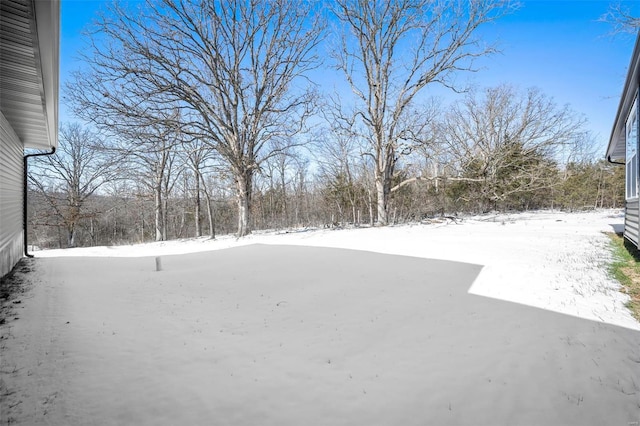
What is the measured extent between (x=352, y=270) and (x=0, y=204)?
7.12 meters

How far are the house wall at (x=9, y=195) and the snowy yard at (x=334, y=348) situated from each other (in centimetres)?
155

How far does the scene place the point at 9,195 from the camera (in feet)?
23.1

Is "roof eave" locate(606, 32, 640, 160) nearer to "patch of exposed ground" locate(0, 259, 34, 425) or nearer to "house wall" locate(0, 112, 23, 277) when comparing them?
"patch of exposed ground" locate(0, 259, 34, 425)

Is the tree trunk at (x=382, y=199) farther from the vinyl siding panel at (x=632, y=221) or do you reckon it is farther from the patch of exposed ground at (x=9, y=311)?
the patch of exposed ground at (x=9, y=311)

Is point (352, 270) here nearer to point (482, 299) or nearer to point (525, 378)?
point (482, 299)

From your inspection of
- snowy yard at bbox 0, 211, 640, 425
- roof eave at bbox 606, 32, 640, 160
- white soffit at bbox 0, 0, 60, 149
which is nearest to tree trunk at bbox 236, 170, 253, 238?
white soffit at bbox 0, 0, 60, 149

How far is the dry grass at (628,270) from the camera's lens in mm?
4082

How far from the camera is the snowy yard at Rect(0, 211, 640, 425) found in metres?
2.35

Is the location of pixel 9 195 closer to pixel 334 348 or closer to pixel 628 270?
pixel 334 348

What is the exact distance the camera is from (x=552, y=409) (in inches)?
91.8

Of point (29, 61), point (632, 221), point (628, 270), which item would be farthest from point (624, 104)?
point (29, 61)

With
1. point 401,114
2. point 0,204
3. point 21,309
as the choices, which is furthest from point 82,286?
point 401,114

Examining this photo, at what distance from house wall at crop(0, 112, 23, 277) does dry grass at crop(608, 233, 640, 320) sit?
10875mm

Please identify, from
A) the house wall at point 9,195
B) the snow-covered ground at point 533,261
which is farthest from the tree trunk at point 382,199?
the house wall at point 9,195
